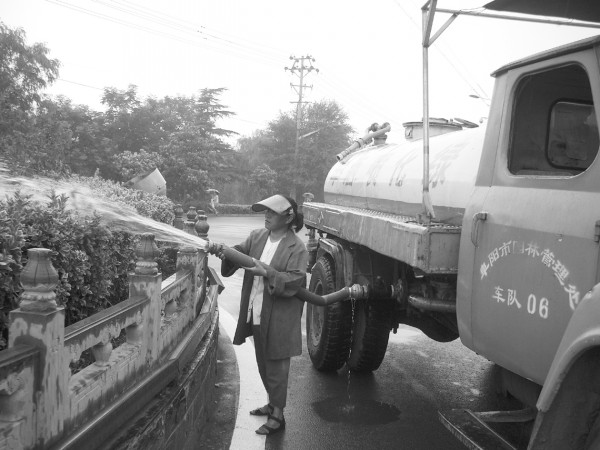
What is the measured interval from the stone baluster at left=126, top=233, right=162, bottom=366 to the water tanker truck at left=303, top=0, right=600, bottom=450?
1.49 meters

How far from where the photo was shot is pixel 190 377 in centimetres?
394

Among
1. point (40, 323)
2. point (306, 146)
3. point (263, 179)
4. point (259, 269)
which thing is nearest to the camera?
point (40, 323)

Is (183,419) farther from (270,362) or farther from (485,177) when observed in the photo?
(485,177)

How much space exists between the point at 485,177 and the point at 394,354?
4162 mm

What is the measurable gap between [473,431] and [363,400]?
7.95 ft

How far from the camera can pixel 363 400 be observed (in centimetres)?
529

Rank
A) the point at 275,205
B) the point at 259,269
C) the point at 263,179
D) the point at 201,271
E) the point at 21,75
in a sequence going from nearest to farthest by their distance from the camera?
the point at 259,269, the point at 275,205, the point at 201,271, the point at 21,75, the point at 263,179

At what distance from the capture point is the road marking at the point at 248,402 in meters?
4.30

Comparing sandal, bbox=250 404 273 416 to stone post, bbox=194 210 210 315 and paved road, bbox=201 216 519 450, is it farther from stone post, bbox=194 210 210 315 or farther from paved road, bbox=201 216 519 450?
stone post, bbox=194 210 210 315

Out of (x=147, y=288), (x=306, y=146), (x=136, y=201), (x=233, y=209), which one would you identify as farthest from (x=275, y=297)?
(x=306, y=146)

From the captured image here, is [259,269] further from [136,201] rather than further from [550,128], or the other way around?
[136,201]

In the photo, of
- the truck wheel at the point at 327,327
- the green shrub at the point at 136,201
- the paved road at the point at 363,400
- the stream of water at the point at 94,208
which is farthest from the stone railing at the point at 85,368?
the green shrub at the point at 136,201

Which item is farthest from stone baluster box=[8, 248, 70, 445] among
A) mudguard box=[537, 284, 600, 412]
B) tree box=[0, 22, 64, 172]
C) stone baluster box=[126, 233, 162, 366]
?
tree box=[0, 22, 64, 172]

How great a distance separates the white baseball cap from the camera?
4.24 m
